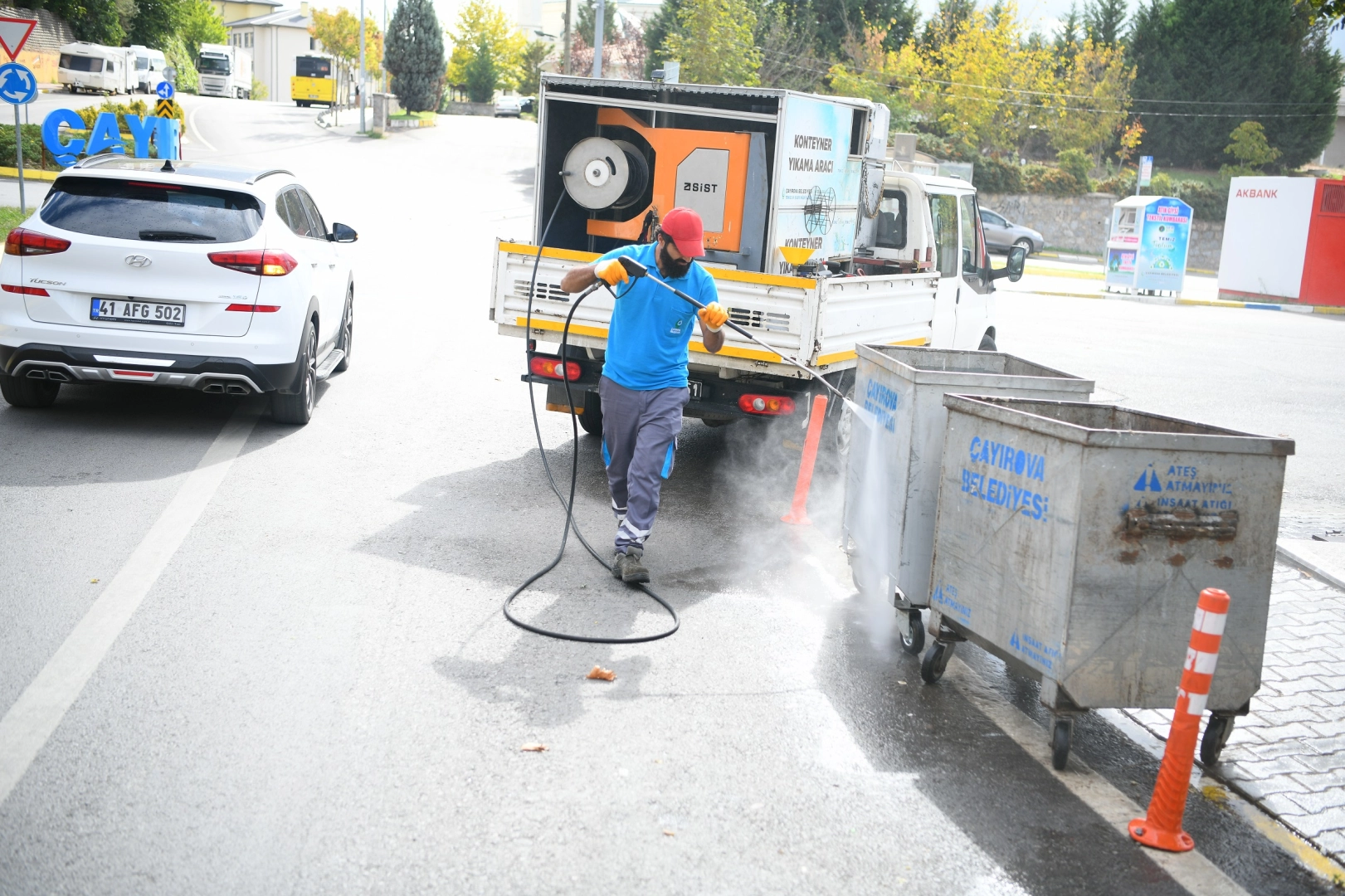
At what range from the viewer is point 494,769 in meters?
4.20

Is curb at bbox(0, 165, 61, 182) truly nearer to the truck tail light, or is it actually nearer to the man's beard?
the truck tail light

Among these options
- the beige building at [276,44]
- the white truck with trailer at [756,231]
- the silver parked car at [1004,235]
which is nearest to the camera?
the white truck with trailer at [756,231]

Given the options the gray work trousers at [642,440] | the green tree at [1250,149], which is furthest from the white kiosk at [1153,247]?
the green tree at [1250,149]

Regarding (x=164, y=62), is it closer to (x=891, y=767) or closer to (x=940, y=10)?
(x=940, y=10)

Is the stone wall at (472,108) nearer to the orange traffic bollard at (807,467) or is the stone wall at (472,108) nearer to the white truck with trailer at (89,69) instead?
the white truck with trailer at (89,69)

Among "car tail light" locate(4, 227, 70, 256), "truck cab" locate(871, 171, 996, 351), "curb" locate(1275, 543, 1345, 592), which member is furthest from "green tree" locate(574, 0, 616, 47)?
"curb" locate(1275, 543, 1345, 592)

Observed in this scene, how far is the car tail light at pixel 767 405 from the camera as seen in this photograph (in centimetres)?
823

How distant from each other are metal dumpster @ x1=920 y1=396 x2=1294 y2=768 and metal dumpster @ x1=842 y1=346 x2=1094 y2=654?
0.77 meters

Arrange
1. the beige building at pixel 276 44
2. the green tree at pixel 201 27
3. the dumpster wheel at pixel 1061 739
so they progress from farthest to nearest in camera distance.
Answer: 1. the beige building at pixel 276 44
2. the green tree at pixel 201 27
3. the dumpster wheel at pixel 1061 739

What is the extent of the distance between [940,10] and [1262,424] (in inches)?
2304

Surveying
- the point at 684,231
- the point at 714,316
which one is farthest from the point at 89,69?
the point at 714,316

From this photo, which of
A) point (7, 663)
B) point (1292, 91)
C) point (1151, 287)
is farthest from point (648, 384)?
A: point (1292, 91)

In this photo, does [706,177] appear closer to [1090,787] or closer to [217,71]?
[1090,787]

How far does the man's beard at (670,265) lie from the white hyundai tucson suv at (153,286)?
135 inches
